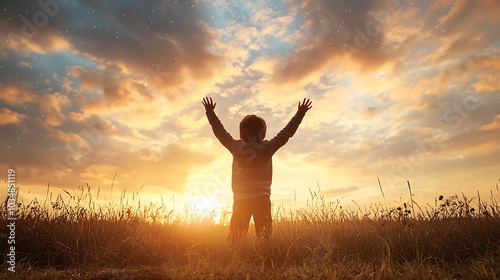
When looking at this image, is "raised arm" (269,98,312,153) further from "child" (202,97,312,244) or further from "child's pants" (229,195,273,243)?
"child's pants" (229,195,273,243)

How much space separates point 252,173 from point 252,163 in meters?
0.17

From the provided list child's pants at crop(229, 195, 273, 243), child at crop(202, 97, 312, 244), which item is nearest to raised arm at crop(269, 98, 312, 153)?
child at crop(202, 97, 312, 244)

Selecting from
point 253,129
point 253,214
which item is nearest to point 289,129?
point 253,129

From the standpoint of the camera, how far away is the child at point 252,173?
6.14 m

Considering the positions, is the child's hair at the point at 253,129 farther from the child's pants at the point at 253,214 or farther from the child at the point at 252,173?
the child's pants at the point at 253,214

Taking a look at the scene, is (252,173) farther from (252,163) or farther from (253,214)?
(253,214)

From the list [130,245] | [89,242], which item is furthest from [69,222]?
[130,245]

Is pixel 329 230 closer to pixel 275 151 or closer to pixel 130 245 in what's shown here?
pixel 275 151

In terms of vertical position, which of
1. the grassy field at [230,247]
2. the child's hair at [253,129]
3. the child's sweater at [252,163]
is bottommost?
the grassy field at [230,247]

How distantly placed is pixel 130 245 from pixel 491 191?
7.56 metres

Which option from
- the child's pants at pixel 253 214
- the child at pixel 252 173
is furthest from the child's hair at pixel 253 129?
the child's pants at pixel 253 214

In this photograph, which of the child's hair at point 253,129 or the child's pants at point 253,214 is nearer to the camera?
the child's pants at point 253,214

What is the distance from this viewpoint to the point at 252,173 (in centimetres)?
622

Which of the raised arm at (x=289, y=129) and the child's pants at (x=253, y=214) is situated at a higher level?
the raised arm at (x=289, y=129)
